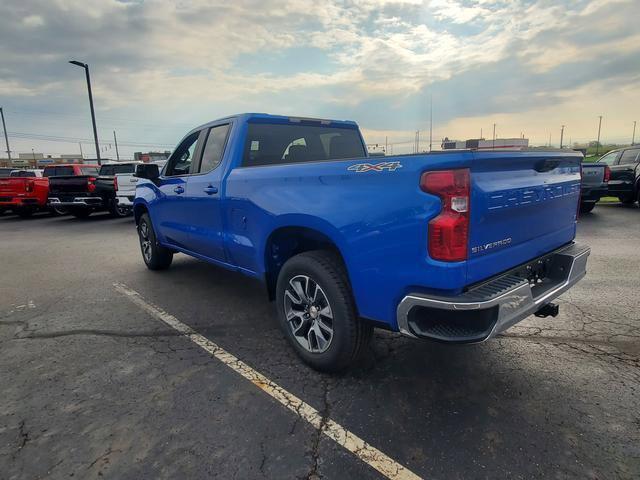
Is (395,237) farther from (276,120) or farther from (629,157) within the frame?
(629,157)

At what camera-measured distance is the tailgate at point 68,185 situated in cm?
1313

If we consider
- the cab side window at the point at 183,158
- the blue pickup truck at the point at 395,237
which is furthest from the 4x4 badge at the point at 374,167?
the cab side window at the point at 183,158

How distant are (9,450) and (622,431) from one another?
3.48m

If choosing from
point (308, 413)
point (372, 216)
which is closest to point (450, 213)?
point (372, 216)

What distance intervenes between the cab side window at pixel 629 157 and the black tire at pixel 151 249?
12.8 m

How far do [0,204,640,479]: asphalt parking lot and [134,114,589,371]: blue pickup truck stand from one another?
1.60 feet

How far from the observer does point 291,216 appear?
2996 millimetres

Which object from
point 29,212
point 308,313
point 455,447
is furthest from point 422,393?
point 29,212

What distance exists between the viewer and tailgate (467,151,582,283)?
223 cm

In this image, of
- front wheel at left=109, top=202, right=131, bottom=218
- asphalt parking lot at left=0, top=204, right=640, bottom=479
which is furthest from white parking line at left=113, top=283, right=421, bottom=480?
front wheel at left=109, top=202, right=131, bottom=218

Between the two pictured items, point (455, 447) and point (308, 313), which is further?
point (308, 313)

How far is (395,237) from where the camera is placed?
231 cm

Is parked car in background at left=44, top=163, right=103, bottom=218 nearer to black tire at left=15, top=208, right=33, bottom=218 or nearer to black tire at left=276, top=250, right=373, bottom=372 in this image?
black tire at left=15, top=208, right=33, bottom=218

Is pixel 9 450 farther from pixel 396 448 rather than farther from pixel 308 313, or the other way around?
pixel 396 448
